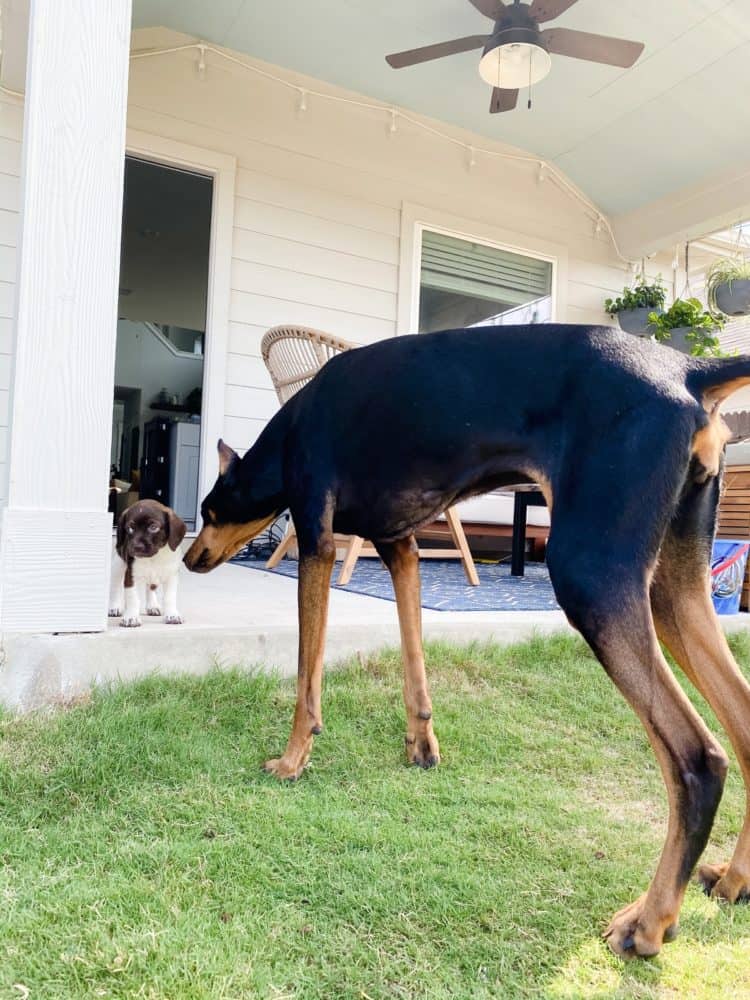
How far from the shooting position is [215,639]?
6.70 ft

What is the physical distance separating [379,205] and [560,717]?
4.13 m

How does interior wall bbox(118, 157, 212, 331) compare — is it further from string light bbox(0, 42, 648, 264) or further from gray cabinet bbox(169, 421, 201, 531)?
gray cabinet bbox(169, 421, 201, 531)

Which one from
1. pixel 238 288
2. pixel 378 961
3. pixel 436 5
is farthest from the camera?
pixel 238 288

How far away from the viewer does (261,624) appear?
7.12 feet

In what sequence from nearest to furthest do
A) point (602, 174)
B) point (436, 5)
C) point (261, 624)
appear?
point (261, 624) → point (436, 5) → point (602, 174)

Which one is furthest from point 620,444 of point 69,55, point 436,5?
point 436,5

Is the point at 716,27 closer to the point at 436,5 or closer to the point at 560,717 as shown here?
the point at 436,5

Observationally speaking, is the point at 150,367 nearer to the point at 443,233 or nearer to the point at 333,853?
the point at 443,233

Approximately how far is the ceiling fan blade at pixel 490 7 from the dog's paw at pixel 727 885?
3.87 m

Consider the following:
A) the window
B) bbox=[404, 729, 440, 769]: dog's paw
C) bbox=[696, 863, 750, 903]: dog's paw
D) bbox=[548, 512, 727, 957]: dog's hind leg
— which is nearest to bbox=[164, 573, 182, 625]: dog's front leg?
bbox=[404, 729, 440, 769]: dog's paw

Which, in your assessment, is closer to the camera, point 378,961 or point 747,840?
point 378,961

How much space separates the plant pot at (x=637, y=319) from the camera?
218 inches

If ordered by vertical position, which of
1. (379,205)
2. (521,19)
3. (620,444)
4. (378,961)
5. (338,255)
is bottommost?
(378,961)

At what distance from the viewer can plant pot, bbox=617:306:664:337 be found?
Result: 18.2ft
